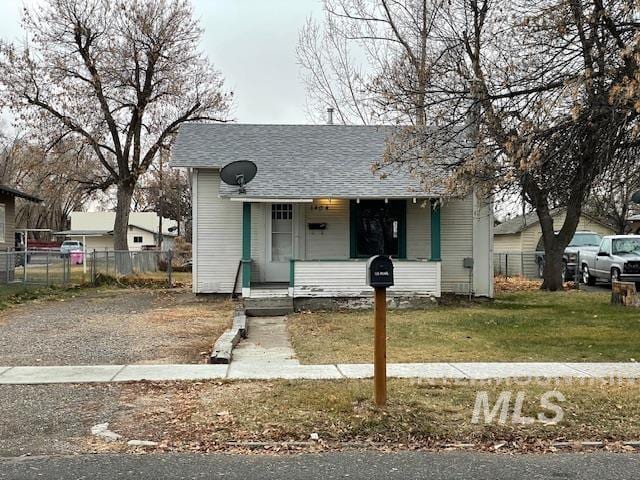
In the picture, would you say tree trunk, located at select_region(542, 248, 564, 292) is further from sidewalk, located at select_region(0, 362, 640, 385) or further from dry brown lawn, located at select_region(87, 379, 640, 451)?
dry brown lawn, located at select_region(87, 379, 640, 451)

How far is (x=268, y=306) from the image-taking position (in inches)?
606

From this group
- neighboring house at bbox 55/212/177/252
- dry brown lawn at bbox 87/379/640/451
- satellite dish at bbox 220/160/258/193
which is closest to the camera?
dry brown lawn at bbox 87/379/640/451

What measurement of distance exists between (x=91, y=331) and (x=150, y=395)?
5.65 meters

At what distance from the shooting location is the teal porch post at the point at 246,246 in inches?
623

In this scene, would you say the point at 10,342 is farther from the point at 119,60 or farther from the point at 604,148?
the point at 119,60

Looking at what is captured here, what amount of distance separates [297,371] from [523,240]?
1052 inches

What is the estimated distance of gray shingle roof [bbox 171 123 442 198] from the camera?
648 inches

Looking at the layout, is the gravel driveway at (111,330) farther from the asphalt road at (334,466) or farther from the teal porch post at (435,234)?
the teal porch post at (435,234)

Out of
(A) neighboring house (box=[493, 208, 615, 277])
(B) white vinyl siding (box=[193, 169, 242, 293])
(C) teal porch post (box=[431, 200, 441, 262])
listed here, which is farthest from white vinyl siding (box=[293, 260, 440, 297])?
(A) neighboring house (box=[493, 208, 615, 277])

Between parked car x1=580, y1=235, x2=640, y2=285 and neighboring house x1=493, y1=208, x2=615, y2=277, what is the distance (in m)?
5.14

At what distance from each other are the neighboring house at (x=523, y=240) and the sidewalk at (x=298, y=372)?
66.9 ft

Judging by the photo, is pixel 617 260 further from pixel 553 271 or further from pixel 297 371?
pixel 297 371

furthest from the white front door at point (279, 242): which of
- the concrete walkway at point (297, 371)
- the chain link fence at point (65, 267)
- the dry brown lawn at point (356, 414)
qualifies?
the dry brown lawn at point (356, 414)

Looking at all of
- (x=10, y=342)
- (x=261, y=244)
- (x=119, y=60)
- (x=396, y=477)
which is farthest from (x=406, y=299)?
(x=119, y=60)
